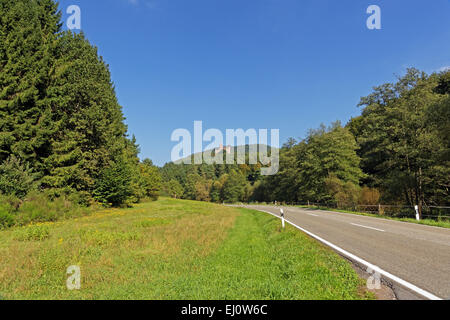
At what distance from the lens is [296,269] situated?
5539 mm

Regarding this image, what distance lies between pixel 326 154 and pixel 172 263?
4027 cm

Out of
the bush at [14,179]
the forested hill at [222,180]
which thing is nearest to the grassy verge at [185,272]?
the bush at [14,179]

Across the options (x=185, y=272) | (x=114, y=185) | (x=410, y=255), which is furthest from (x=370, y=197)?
(x=114, y=185)

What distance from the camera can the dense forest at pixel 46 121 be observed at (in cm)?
1811

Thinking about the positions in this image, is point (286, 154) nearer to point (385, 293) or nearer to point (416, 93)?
point (416, 93)

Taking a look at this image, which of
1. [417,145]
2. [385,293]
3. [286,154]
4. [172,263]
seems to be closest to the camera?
[385,293]

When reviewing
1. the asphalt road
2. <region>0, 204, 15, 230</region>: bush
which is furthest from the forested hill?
the asphalt road


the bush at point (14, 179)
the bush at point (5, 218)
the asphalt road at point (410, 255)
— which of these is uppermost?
the bush at point (14, 179)

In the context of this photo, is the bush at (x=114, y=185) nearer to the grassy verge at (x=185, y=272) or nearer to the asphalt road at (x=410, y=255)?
the grassy verge at (x=185, y=272)

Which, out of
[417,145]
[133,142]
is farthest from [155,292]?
[133,142]

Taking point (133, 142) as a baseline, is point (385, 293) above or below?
below

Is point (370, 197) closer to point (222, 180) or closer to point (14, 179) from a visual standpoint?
point (14, 179)

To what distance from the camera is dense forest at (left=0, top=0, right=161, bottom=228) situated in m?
18.1

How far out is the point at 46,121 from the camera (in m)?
20.5
